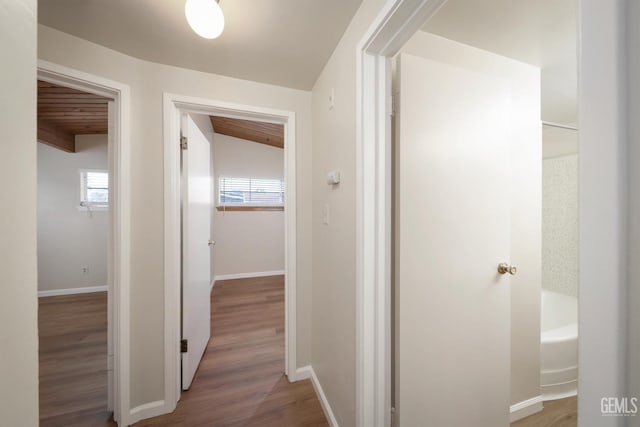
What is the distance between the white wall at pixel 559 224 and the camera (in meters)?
2.16

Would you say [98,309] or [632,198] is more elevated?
[632,198]

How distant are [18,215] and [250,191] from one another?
398 centimetres

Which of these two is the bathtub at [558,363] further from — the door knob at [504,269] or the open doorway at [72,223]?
the open doorway at [72,223]

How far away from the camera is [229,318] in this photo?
8.82 ft

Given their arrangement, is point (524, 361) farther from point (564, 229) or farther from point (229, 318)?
point (229, 318)

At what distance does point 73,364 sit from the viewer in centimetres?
188

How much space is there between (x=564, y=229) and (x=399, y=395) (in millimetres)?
2441

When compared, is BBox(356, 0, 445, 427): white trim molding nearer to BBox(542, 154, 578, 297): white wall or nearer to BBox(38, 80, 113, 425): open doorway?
BBox(542, 154, 578, 297): white wall

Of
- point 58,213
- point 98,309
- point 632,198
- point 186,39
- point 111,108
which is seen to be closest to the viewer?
point 632,198

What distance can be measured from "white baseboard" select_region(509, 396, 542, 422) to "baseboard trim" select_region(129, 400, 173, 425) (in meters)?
2.19

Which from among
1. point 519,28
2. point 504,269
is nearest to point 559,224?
point 504,269

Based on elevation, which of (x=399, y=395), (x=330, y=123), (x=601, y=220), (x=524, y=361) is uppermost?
(x=330, y=123)

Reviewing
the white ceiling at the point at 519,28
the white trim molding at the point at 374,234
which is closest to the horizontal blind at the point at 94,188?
the white trim molding at the point at 374,234

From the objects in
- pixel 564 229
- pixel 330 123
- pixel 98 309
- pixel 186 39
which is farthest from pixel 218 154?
pixel 564 229
